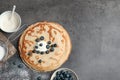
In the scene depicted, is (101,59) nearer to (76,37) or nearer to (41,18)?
(76,37)

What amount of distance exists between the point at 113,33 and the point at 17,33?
821mm

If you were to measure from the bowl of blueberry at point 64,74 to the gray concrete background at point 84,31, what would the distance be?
0.29 ft

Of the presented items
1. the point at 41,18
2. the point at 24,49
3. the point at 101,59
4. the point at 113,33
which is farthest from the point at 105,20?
the point at 24,49

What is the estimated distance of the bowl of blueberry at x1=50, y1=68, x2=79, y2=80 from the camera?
117 inches

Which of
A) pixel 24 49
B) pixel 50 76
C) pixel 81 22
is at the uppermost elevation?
pixel 81 22

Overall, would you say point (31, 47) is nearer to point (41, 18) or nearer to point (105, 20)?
point (41, 18)

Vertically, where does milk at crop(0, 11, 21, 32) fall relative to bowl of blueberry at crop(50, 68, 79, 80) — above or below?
above

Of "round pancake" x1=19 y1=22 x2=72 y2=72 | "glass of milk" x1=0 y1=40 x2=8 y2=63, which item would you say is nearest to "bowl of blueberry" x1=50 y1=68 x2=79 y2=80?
"round pancake" x1=19 y1=22 x2=72 y2=72

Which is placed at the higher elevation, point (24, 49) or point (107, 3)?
point (107, 3)

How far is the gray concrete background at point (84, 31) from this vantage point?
3.10 m

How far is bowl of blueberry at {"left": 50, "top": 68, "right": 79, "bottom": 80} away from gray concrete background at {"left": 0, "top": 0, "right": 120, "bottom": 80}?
0.09 m

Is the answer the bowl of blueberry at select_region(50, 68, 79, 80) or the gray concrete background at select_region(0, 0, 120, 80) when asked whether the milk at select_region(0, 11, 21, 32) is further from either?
the bowl of blueberry at select_region(50, 68, 79, 80)

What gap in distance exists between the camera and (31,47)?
3.03 meters

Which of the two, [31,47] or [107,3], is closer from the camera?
[31,47]
